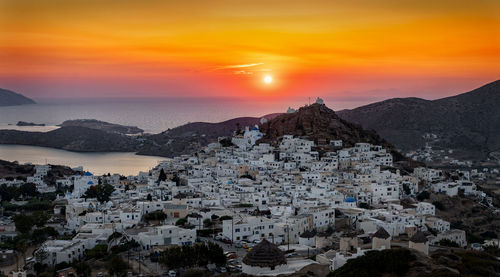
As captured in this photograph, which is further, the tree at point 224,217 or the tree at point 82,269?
the tree at point 224,217

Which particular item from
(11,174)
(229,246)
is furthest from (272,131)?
→ (229,246)

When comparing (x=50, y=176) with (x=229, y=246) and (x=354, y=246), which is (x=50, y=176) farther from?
(x=354, y=246)

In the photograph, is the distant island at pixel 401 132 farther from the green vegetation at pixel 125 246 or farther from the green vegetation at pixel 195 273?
the green vegetation at pixel 195 273

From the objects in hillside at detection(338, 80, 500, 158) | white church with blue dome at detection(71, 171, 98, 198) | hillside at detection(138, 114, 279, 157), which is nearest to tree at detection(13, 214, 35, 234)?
white church with blue dome at detection(71, 171, 98, 198)

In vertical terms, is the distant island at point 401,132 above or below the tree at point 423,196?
above

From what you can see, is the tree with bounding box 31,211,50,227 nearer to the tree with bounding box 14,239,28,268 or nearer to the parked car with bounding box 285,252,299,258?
the tree with bounding box 14,239,28,268

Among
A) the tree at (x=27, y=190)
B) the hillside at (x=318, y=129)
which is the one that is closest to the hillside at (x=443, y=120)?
the hillside at (x=318, y=129)
